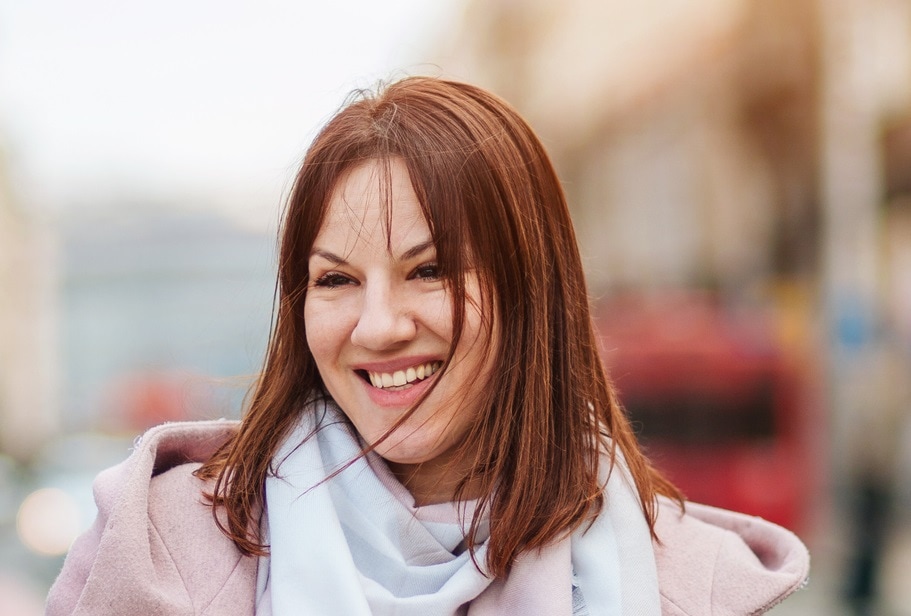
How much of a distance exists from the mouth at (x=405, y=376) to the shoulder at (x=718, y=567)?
0.66 meters

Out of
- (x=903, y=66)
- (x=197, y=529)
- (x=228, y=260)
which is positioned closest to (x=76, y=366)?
(x=228, y=260)

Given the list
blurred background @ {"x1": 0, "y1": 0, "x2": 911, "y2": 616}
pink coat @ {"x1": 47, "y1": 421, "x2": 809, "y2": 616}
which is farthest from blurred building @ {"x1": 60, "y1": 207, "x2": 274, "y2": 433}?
pink coat @ {"x1": 47, "y1": 421, "x2": 809, "y2": 616}

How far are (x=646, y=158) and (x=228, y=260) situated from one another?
42.5ft

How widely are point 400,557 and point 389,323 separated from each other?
0.47m

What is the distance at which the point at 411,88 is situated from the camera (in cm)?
222

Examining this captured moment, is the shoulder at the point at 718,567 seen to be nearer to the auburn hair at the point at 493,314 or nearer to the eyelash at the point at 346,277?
the auburn hair at the point at 493,314

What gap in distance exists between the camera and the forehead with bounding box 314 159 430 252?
2033 mm

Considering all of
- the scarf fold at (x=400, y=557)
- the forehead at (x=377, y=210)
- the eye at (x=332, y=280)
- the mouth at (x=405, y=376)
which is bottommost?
the scarf fold at (x=400, y=557)

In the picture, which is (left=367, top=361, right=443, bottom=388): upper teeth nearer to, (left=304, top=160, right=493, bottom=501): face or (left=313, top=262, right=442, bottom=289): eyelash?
(left=304, top=160, right=493, bottom=501): face

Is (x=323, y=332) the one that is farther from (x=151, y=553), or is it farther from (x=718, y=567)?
(x=718, y=567)

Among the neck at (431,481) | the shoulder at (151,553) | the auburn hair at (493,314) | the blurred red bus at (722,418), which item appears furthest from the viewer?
the blurred red bus at (722,418)

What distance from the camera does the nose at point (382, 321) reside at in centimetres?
200

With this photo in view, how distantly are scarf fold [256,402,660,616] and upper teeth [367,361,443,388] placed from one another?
0.18m

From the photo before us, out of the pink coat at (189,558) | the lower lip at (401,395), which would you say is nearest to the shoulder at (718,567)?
the pink coat at (189,558)
